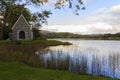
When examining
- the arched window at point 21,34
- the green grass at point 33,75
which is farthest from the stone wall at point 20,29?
the green grass at point 33,75

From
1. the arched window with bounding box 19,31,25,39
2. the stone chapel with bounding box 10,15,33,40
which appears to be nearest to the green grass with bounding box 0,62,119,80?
the stone chapel with bounding box 10,15,33,40

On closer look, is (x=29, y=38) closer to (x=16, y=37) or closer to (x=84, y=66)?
(x=16, y=37)

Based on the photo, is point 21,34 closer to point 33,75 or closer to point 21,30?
point 21,30

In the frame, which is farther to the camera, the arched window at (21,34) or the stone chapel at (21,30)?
the arched window at (21,34)

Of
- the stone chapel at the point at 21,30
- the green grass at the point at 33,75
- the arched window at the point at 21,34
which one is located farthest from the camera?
the arched window at the point at 21,34

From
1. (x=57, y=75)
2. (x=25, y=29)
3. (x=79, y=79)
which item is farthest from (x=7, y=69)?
(x=25, y=29)

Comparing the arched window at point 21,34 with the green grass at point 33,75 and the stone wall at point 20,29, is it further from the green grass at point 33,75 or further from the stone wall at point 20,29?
the green grass at point 33,75

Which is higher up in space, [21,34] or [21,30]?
[21,30]

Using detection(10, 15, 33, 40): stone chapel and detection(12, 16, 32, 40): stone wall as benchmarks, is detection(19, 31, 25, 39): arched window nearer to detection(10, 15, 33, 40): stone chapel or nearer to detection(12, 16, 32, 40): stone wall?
detection(10, 15, 33, 40): stone chapel

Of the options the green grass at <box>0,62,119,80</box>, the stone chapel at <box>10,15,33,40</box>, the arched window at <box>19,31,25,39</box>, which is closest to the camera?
the green grass at <box>0,62,119,80</box>

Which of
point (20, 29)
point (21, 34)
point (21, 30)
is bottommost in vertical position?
point (21, 34)

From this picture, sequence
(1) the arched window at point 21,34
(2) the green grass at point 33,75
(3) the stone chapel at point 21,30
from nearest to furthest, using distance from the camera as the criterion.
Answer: (2) the green grass at point 33,75 → (3) the stone chapel at point 21,30 → (1) the arched window at point 21,34

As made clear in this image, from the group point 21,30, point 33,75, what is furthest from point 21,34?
point 33,75

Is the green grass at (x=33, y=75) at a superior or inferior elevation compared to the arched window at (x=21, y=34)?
inferior
